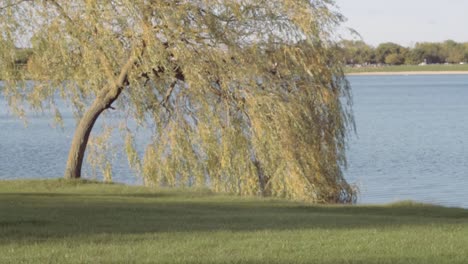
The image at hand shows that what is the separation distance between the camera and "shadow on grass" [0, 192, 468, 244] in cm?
1064

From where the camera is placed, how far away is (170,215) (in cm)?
1216

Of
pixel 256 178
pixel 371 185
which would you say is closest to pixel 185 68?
pixel 256 178

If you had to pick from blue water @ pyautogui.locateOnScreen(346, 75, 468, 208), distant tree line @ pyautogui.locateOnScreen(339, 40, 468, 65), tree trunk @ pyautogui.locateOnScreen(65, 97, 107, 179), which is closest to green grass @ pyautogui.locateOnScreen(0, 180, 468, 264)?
tree trunk @ pyautogui.locateOnScreen(65, 97, 107, 179)

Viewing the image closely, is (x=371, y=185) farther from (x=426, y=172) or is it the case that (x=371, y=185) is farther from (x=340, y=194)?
(x=340, y=194)

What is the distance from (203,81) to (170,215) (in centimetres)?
612

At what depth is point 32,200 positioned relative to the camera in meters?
13.8

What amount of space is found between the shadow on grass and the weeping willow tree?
2928 mm

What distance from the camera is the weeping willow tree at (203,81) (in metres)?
17.7

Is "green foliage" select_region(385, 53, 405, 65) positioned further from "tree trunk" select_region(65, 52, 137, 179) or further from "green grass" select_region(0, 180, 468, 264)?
"green grass" select_region(0, 180, 468, 264)

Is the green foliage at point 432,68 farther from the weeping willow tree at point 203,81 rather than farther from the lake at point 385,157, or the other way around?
the weeping willow tree at point 203,81

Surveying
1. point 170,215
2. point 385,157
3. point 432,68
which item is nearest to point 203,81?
point 170,215

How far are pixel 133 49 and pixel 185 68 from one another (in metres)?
1.07

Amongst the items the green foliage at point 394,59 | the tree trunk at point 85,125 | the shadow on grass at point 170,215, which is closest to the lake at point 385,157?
the tree trunk at point 85,125

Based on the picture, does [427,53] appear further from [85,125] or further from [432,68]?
[85,125]
